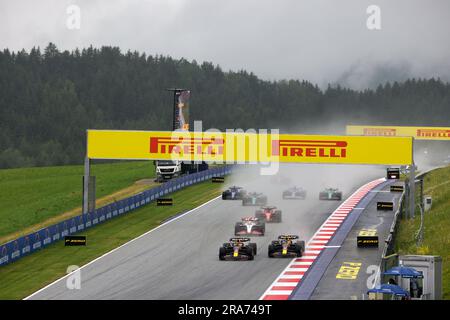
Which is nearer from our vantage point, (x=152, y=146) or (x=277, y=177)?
(x=152, y=146)

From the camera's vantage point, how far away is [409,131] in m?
111

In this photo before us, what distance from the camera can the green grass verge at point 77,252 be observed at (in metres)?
32.3

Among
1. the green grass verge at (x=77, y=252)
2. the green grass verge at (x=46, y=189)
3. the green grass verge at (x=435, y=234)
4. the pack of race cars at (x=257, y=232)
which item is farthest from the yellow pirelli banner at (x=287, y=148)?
the green grass verge at (x=46, y=189)

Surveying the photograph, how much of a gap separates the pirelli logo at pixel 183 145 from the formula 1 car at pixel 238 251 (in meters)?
13.1

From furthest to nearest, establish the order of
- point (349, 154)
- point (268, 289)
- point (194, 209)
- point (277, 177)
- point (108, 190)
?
point (277, 177)
point (108, 190)
point (194, 209)
point (349, 154)
point (268, 289)

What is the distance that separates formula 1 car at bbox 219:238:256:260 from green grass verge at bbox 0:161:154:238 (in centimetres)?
2447

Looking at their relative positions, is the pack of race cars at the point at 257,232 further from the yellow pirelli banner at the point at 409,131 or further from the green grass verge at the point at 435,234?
the yellow pirelli banner at the point at 409,131

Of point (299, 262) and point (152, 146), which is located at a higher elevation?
point (152, 146)

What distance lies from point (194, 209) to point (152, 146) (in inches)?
242

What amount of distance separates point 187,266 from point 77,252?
6917 mm
